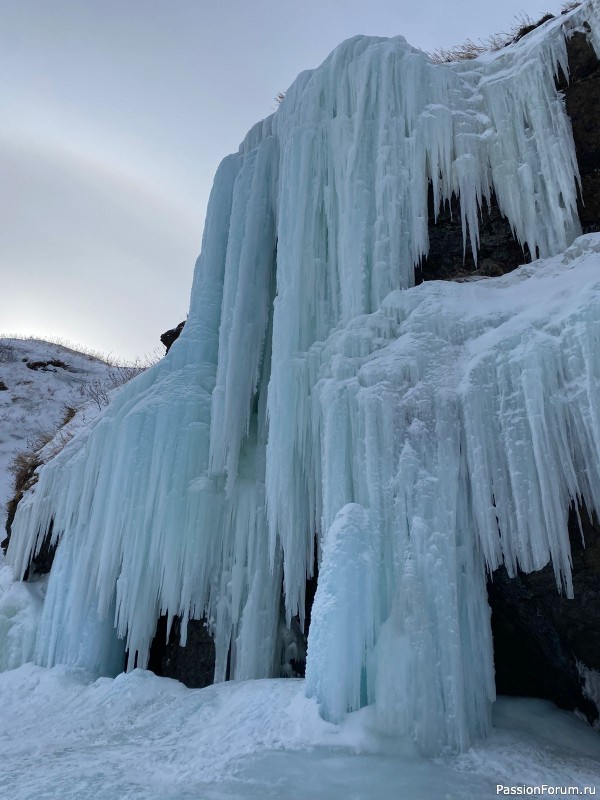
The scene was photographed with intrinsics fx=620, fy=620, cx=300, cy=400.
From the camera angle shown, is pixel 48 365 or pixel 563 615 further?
pixel 48 365

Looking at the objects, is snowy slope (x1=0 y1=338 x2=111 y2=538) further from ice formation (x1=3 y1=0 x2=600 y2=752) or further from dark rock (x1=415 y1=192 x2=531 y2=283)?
dark rock (x1=415 y1=192 x2=531 y2=283)

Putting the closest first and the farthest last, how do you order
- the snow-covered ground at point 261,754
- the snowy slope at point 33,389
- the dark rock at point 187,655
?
the snow-covered ground at point 261,754 → the dark rock at point 187,655 → the snowy slope at point 33,389

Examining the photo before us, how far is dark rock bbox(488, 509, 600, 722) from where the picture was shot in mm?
5496

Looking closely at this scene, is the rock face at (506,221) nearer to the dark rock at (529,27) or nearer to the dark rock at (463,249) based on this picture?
the dark rock at (463,249)

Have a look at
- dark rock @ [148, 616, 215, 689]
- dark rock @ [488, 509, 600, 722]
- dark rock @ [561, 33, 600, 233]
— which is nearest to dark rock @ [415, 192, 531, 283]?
dark rock @ [561, 33, 600, 233]

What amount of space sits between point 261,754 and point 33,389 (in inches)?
848

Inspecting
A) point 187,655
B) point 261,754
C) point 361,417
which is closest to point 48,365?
point 187,655

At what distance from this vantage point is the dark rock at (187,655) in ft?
25.0

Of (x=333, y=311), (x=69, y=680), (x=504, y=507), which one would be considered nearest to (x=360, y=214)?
(x=333, y=311)

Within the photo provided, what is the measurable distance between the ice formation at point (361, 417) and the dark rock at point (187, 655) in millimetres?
411

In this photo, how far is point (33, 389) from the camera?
23141 mm

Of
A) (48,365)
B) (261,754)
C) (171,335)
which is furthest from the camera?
(48,365)

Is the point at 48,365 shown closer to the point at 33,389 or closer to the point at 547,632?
the point at 33,389

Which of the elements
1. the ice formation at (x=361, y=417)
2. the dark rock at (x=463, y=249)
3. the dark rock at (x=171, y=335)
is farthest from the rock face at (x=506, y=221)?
the dark rock at (x=171, y=335)
